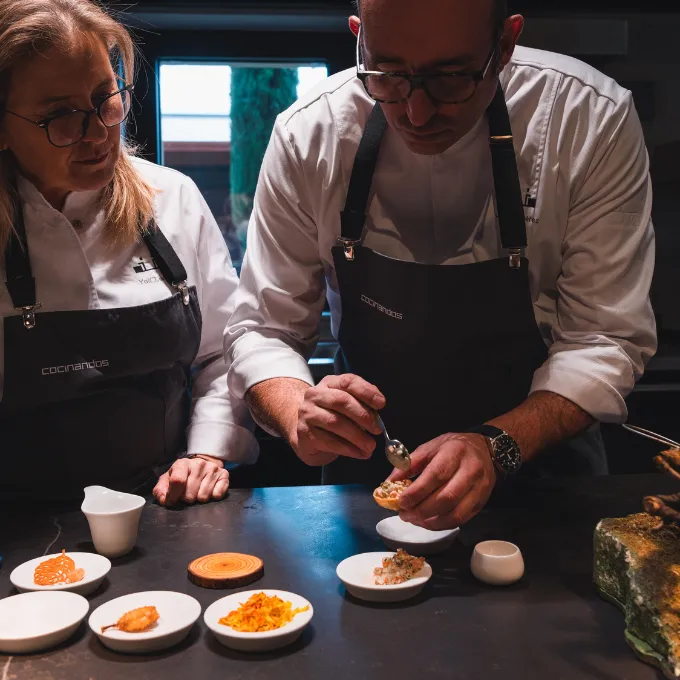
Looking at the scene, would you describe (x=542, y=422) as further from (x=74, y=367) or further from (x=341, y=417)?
(x=74, y=367)

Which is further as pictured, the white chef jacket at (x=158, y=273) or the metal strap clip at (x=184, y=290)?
the metal strap clip at (x=184, y=290)

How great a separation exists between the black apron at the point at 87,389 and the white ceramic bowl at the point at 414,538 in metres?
0.71

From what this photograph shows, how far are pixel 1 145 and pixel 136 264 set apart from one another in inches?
16.4

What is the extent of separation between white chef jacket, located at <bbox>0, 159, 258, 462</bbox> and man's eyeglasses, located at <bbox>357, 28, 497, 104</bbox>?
775 millimetres

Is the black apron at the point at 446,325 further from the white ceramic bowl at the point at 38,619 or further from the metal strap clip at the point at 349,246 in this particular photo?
the white ceramic bowl at the point at 38,619

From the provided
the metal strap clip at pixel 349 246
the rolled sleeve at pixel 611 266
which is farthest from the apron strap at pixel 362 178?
the rolled sleeve at pixel 611 266

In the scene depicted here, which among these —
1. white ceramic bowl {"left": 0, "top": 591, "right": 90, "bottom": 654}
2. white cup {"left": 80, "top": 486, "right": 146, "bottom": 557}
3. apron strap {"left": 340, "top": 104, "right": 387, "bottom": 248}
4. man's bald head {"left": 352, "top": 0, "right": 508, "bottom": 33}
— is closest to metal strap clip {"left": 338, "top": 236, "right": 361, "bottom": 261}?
apron strap {"left": 340, "top": 104, "right": 387, "bottom": 248}

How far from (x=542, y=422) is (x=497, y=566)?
43 centimetres

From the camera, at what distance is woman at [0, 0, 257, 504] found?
1968mm

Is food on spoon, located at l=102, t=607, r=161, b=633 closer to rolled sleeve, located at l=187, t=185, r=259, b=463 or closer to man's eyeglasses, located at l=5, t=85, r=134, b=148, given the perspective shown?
rolled sleeve, located at l=187, t=185, r=259, b=463

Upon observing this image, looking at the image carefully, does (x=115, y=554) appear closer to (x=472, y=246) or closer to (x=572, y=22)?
(x=472, y=246)

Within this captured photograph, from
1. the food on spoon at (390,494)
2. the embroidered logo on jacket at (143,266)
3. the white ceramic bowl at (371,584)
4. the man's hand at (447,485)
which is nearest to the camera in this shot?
the white ceramic bowl at (371,584)

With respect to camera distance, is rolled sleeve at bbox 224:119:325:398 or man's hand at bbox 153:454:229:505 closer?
man's hand at bbox 153:454:229:505

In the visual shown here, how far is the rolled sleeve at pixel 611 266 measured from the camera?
1876 millimetres
